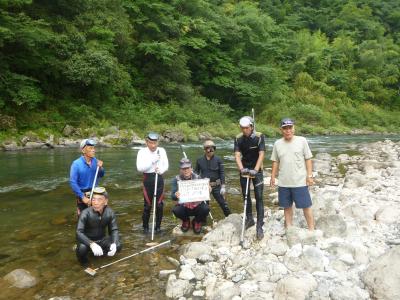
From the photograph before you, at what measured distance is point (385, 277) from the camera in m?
4.18

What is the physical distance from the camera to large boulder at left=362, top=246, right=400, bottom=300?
4.06 meters

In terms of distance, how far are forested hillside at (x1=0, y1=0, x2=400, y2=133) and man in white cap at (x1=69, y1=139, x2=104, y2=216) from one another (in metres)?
17.8

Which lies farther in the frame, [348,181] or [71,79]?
[71,79]

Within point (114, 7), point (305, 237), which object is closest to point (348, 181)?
point (305, 237)

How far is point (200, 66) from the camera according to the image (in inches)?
1533

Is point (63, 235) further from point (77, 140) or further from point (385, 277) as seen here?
point (77, 140)

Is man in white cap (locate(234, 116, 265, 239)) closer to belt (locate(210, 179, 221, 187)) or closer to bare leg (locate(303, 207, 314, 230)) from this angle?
bare leg (locate(303, 207, 314, 230))

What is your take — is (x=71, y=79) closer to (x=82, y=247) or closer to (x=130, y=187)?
(x=130, y=187)

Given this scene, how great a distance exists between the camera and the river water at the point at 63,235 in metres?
5.15

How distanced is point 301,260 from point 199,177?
2.80 meters

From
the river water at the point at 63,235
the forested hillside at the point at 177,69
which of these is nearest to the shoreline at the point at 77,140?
the forested hillside at the point at 177,69

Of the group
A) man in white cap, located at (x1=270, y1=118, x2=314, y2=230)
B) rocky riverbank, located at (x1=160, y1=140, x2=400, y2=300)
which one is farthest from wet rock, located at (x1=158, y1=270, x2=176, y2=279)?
man in white cap, located at (x1=270, y1=118, x2=314, y2=230)

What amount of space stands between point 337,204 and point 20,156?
48.5 ft

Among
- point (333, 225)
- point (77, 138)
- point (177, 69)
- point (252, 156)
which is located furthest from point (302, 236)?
point (177, 69)
